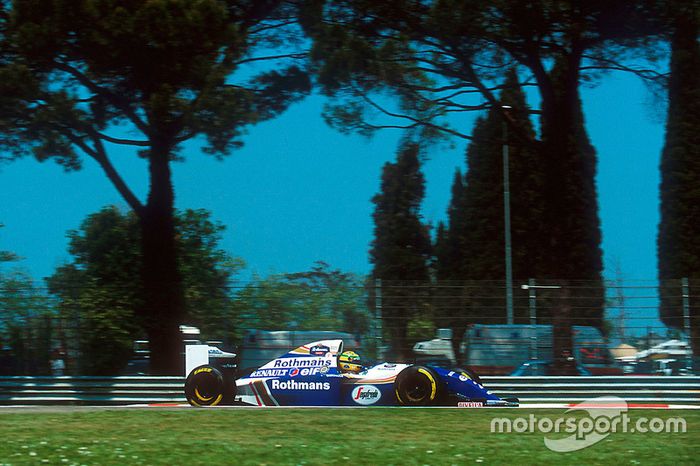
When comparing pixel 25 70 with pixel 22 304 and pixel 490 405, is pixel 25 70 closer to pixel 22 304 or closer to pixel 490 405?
pixel 22 304

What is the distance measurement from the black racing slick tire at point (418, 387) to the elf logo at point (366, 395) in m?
0.34

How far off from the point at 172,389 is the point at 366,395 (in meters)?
3.29

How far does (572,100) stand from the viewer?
55.0 feet

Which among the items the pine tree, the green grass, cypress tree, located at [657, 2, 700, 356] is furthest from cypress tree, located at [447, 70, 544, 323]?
the green grass

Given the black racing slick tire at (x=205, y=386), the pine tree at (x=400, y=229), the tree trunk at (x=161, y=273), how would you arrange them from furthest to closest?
1. the pine tree at (x=400, y=229)
2. the tree trunk at (x=161, y=273)
3. the black racing slick tire at (x=205, y=386)

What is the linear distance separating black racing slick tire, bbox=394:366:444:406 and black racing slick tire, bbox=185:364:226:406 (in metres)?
2.50

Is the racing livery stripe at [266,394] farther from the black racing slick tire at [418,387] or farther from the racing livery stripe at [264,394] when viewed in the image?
the black racing slick tire at [418,387]

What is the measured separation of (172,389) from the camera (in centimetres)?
1452

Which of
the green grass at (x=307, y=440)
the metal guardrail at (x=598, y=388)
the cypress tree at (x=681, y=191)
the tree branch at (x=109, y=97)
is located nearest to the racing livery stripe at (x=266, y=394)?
the green grass at (x=307, y=440)

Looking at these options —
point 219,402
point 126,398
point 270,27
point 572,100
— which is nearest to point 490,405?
point 219,402

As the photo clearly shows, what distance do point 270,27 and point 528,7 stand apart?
4511 mm

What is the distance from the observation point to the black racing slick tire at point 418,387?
12461 mm

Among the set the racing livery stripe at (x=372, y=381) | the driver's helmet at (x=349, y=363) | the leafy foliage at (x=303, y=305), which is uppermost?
the leafy foliage at (x=303, y=305)

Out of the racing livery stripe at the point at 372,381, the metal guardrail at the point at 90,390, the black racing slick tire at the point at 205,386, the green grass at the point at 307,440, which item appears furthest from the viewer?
the metal guardrail at the point at 90,390
